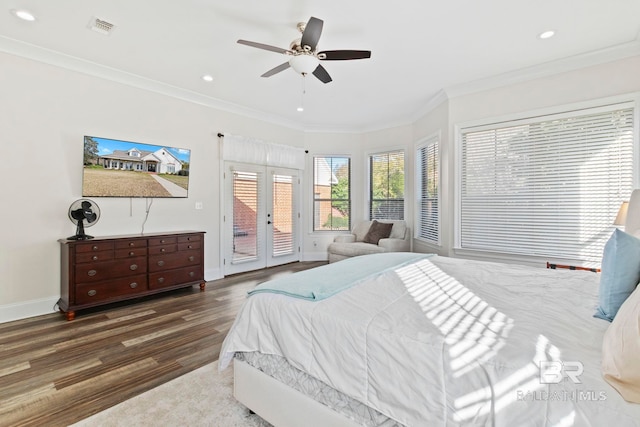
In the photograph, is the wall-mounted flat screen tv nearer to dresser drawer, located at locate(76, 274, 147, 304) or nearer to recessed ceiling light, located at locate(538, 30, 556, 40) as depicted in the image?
dresser drawer, located at locate(76, 274, 147, 304)

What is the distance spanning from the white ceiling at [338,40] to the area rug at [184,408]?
2.95 meters

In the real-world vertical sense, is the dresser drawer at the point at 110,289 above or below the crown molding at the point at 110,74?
below

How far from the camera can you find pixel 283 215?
19.2 feet

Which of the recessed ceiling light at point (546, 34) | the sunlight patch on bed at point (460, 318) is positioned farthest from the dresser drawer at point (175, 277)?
the recessed ceiling light at point (546, 34)

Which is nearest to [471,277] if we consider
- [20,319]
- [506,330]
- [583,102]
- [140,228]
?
[506,330]

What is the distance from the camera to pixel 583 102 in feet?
10.6

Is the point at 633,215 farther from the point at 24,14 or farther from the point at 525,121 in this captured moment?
the point at 24,14

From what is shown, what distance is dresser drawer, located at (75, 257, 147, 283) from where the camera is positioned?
3174mm

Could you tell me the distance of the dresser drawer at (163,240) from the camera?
12.3 ft

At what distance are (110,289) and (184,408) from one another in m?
2.29

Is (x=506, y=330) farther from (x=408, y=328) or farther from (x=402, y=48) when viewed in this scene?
(x=402, y=48)

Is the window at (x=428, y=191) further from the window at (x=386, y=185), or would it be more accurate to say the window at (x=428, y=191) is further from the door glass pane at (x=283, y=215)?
the door glass pane at (x=283, y=215)

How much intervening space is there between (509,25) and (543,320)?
2.79 metres

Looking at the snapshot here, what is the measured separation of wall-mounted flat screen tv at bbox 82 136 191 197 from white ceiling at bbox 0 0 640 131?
0.87 m
